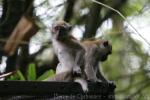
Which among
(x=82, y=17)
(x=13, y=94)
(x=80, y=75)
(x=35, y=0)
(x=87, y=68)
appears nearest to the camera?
(x=13, y=94)

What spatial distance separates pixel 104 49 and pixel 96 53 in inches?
7.0

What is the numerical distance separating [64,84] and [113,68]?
6380mm

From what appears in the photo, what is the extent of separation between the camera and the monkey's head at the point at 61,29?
480 centimetres

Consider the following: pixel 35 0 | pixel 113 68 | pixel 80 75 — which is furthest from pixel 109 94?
pixel 113 68

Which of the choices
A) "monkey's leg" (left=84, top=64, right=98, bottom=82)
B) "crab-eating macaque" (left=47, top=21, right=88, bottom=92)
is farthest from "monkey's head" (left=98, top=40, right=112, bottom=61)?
"crab-eating macaque" (left=47, top=21, right=88, bottom=92)

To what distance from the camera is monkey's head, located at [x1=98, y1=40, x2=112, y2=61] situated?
5.42 m

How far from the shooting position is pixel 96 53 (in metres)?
5.59

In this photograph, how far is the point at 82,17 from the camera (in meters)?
7.81

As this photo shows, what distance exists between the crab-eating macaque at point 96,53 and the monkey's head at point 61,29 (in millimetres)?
452

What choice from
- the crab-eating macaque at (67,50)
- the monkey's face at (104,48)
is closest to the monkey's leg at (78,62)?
the crab-eating macaque at (67,50)

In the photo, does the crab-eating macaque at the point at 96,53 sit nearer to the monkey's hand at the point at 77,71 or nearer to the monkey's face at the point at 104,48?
the monkey's face at the point at 104,48

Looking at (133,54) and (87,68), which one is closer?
(87,68)

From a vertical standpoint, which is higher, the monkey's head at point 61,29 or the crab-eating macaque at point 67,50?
the monkey's head at point 61,29

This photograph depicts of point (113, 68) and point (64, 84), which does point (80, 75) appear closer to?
point (64, 84)
